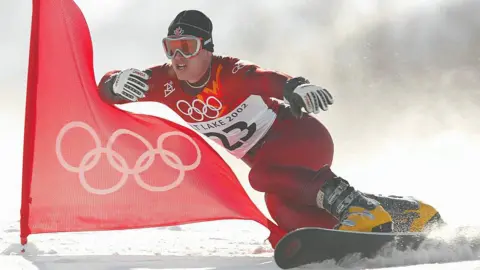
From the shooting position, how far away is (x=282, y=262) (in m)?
4.20

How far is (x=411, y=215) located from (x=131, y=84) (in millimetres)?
2085

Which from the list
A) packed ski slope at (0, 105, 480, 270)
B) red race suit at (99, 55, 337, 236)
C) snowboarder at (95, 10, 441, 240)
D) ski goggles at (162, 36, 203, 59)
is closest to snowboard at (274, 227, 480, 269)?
packed ski slope at (0, 105, 480, 270)

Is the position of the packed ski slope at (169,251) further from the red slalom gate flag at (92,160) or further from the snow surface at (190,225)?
the red slalom gate flag at (92,160)

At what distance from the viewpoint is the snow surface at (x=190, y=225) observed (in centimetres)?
467

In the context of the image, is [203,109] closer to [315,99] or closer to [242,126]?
[242,126]

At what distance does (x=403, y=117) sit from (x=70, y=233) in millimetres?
6817

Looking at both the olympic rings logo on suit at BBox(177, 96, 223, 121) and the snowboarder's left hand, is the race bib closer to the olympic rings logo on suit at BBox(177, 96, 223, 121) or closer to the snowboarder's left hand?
the olympic rings logo on suit at BBox(177, 96, 223, 121)

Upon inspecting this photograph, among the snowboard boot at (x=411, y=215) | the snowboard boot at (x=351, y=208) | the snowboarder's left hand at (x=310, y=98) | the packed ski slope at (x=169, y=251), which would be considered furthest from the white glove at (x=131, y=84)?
the snowboard boot at (x=411, y=215)

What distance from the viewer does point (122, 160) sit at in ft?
18.9

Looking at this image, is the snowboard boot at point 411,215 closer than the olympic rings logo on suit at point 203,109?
No

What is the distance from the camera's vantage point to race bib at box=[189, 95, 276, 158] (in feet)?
17.4

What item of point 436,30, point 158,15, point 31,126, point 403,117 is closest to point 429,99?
point 403,117

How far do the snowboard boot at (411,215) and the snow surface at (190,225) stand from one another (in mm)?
673

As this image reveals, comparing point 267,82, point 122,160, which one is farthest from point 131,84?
point 267,82
